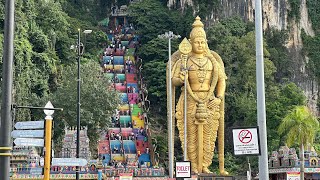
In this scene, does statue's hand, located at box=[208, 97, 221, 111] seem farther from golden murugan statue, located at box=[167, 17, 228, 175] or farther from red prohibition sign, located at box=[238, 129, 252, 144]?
red prohibition sign, located at box=[238, 129, 252, 144]

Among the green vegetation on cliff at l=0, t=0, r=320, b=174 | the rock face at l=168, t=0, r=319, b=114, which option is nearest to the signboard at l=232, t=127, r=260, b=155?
the green vegetation on cliff at l=0, t=0, r=320, b=174

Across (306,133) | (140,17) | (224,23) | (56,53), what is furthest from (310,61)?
(306,133)

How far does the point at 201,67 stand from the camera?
1208 inches

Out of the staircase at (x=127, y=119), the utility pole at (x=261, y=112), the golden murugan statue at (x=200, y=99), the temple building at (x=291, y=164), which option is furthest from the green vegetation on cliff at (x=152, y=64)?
the utility pole at (x=261, y=112)

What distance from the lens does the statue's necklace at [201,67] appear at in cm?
3062

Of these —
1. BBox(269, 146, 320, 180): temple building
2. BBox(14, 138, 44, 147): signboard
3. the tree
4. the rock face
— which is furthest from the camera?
the rock face

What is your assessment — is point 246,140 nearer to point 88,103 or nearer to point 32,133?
point 32,133

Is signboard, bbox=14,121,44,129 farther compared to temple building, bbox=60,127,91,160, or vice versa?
temple building, bbox=60,127,91,160

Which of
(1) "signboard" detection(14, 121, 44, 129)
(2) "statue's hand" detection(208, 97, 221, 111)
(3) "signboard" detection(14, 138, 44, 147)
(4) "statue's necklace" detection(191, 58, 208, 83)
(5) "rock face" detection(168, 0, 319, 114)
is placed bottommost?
(3) "signboard" detection(14, 138, 44, 147)

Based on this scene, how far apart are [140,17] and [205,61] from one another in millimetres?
26004

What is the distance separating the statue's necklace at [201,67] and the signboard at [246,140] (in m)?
21.2

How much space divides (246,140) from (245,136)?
6 centimetres

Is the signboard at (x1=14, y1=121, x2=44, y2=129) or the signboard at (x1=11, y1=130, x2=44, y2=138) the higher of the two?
the signboard at (x1=14, y1=121, x2=44, y2=129)

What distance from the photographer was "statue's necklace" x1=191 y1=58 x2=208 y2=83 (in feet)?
100
